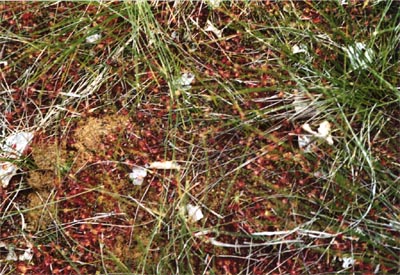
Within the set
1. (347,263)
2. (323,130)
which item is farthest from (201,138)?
(347,263)

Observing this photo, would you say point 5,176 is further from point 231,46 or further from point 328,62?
point 328,62

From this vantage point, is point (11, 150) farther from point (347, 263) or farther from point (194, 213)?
point (347, 263)

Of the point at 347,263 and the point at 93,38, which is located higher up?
the point at 93,38

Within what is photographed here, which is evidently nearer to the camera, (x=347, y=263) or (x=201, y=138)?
(x=347, y=263)

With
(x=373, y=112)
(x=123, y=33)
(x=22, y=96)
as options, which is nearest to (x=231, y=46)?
(x=123, y=33)

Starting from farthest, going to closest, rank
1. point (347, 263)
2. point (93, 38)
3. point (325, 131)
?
1. point (93, 38)
2. point (325, 131)
3. point (347, 263)

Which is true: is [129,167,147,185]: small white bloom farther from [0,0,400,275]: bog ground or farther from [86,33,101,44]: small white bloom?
[86,33,101,44]: small white bloom

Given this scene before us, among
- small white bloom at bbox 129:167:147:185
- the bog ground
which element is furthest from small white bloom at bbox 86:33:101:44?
small white bloom at bbox 129:167:147:185

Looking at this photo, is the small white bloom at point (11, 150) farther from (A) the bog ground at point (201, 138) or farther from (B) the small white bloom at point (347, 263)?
(B) the small white bloom at point (347, 263)
